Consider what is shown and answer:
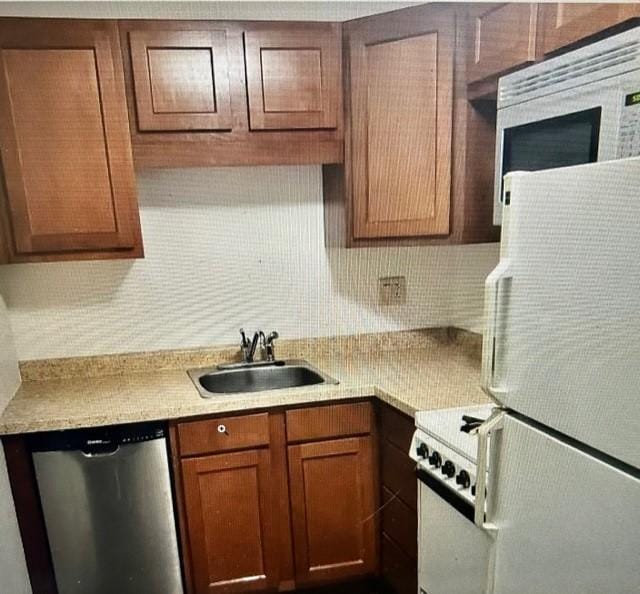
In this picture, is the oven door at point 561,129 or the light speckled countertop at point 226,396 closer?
the oven door at point 561,129

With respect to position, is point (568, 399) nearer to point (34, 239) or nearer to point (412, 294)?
point (412, 294)

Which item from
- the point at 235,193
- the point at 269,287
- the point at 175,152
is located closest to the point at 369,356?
the point at 269,287

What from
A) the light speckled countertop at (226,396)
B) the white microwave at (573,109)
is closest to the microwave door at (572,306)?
the white microwave at (573,109)

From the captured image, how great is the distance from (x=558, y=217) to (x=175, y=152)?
4.20 ft

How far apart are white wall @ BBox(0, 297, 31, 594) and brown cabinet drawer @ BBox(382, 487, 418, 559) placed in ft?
3.96

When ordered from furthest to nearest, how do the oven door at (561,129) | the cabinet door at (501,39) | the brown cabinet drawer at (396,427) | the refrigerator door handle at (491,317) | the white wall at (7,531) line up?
the brown cabinet drawer at (396,427) → the white wall at (7,531) → the cabinet door at (501,39) → the oven door at (561,129) → the refrigerator door handle at (491,317)

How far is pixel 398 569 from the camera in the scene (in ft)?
5.54

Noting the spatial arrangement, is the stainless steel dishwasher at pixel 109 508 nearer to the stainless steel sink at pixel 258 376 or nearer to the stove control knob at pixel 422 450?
the stainless steel sink at pixel 258 376

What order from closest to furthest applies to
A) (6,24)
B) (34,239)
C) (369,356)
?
(6,24)
(34,239)
(369,356)

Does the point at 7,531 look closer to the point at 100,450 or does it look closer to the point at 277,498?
the point at 100,450

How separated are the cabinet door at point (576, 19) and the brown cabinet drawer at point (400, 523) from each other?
54.6 inches

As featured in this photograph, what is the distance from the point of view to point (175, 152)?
65.0 inches

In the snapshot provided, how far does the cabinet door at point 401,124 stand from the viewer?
1612mm

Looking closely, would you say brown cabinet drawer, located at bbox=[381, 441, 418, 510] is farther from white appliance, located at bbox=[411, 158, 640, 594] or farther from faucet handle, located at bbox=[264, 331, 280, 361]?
faucet handle, located at bbox=[264, 331, 280, 361]
